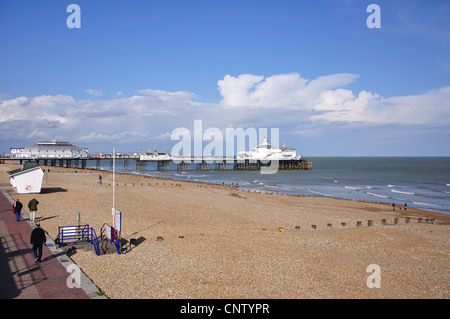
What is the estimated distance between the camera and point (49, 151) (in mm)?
83750

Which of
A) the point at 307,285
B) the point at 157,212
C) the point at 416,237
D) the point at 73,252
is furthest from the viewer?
the point at 157,212

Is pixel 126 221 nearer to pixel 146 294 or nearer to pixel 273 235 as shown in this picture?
pixel 273 235

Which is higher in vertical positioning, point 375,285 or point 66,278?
point 66,278

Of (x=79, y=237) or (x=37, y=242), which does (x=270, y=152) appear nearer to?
(x=79, y=237)

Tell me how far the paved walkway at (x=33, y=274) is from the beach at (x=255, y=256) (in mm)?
493

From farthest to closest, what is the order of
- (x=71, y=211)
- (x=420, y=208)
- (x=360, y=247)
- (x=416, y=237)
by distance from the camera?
(x=420, y=208)
(x=71, y=211)
(x=416, y=237)
(x=360, y=247)

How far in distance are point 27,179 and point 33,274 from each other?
52.8 feet

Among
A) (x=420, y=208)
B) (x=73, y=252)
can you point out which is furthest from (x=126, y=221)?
(x=420, y=208)

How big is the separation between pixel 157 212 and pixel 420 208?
23797mm

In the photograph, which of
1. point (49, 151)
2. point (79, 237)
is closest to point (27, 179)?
point (79, 237)

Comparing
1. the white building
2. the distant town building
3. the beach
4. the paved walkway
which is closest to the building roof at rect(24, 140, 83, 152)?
the distant town building

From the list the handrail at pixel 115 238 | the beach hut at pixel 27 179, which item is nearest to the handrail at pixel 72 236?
the handrail at pixel 115 238

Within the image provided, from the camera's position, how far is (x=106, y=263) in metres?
9.29

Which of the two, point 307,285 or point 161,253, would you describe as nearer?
point 307,285
